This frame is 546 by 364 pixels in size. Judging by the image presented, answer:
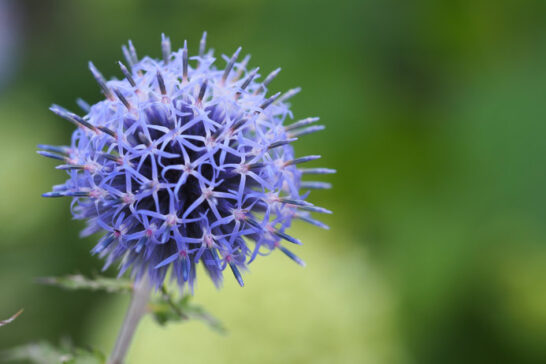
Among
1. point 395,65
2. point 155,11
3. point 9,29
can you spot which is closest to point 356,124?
point 395,65

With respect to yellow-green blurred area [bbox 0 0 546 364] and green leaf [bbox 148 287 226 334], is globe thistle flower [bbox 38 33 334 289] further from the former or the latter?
yellow-green blurred area [bbox 0 0 546 364]

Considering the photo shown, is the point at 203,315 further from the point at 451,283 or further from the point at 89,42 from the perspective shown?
the point at 89,42

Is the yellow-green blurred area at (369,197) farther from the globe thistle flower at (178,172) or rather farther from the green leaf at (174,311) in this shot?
the globe thistle flower at (178,172)

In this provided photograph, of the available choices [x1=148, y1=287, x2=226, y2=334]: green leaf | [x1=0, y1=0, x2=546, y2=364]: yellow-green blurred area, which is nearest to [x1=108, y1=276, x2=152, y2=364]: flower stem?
[x1=148, y1=287, x2=226, y2=334]: green leaf

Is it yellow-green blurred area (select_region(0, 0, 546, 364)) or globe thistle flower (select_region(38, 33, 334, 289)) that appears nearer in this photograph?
globe thistle flower (select_region(38, 33, 334, 289))

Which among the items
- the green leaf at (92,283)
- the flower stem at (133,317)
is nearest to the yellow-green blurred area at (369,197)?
the flower stem at (133,317)

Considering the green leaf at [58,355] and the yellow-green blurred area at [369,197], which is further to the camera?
the yellow-green blurred area at [369,197]
